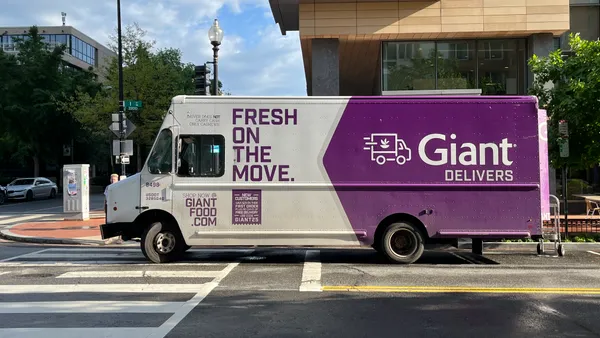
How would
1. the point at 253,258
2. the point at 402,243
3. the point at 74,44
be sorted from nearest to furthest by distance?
the point at 402,243
the point at 253,258
the point at 74,44

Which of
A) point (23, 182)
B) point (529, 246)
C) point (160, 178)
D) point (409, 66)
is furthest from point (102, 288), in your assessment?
point (23, 182)

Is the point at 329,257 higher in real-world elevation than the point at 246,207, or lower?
lower

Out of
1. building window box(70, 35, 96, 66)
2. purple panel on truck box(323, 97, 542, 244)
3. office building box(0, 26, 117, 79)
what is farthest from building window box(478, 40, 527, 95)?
building window box(70, 35, 96, 66)

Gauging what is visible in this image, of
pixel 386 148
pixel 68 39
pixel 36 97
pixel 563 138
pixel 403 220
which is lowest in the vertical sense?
pixel 403 220

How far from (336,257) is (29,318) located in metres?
6.06

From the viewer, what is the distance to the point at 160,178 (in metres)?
9.48

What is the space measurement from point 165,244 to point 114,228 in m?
1.03

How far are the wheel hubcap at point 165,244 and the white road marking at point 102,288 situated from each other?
1.84 meters

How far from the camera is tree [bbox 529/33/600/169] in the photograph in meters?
11.0

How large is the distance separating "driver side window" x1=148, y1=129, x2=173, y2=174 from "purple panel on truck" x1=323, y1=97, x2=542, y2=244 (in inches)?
115

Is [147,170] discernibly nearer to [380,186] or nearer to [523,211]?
[380,186]

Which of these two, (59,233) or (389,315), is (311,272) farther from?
(59,233)

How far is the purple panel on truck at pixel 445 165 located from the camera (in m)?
9.30

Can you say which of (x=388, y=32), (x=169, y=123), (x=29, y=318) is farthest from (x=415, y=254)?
(x=388, y=32)
